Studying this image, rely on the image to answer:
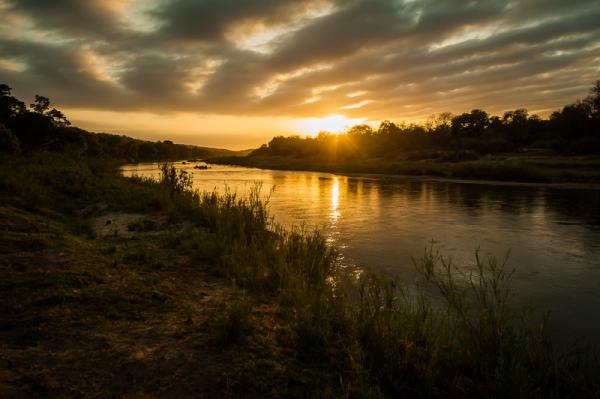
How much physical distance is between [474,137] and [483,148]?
22.4m

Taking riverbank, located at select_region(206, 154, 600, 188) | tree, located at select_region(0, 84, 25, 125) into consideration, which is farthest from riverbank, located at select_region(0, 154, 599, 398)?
riverbank, located at select_region(206, 154, 600, 188)

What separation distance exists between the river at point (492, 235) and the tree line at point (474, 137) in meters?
35.4

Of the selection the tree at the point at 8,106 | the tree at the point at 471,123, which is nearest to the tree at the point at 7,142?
the tree at the point at 8,106

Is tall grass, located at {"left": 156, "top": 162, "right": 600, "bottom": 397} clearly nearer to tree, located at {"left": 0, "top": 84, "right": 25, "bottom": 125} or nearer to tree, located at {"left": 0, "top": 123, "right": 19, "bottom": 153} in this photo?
tree, located at {"left": 0, "top": 123, "right": 19, "bottom": 153}

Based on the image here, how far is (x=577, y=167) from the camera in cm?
3956

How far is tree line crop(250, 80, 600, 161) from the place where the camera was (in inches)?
2308

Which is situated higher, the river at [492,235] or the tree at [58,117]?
the tree at [58,117]

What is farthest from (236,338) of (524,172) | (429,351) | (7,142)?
(524,172)

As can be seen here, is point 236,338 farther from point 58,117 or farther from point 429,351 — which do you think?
point 58,117

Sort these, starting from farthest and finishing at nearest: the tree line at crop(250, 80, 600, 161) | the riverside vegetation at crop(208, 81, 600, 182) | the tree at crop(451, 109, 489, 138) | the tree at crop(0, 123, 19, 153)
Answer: the tree at crop(451, 109, 489, 138)
the tree line at crop(250, 80, 600, 161)
the riverside vegetation at crop(208, 81, 600, 182)
the tree at crop(0, 123, 19, 153)

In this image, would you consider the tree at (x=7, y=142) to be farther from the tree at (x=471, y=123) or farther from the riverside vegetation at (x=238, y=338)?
the tree at (x=471, y=123)

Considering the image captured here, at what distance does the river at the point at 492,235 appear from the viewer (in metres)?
8.18

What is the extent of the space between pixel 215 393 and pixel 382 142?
96693 millimetres

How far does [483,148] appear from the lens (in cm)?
6369
